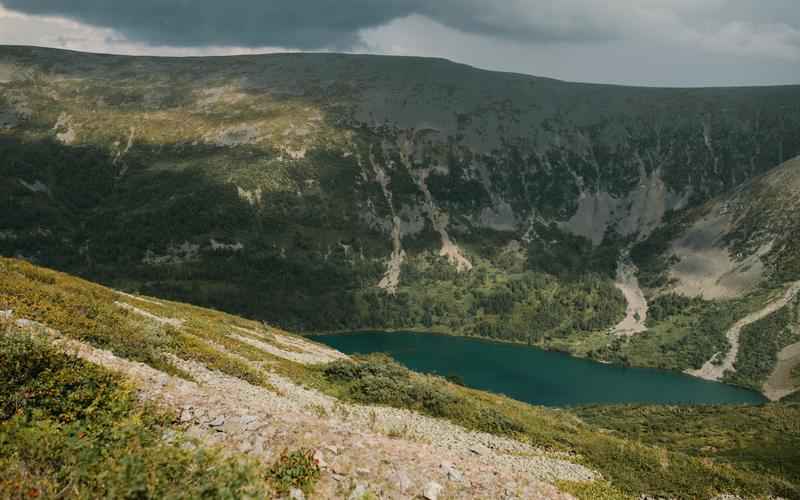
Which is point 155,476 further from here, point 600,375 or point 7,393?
point 600,375

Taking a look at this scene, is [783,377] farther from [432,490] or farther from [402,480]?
[402,480]

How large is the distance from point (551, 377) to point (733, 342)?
223 ft

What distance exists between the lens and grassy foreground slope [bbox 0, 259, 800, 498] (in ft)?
39.5

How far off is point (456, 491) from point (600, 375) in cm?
17261

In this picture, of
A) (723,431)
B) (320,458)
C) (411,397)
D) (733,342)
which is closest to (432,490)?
(320,458)

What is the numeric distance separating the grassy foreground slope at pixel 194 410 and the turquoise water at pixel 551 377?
329 feet

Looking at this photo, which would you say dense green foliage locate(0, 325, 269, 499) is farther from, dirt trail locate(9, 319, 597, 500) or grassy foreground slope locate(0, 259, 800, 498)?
dirt trail locate(9, 319, 597, 500)

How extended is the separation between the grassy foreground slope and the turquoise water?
3947 inches

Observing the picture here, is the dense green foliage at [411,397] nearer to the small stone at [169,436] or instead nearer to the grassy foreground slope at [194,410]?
the grassy foreground slope at [194,410]

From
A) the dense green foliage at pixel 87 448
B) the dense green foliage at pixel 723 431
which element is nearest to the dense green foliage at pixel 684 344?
the dense green foliage at pixel 723 431

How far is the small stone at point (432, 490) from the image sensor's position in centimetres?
1525

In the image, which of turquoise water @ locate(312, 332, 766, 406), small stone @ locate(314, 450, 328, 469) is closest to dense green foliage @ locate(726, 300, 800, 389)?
turquoise water @ locate(312, 332, 766, 406)

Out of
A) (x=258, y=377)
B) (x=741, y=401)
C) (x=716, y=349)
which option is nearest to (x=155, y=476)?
(x=258, y=377)

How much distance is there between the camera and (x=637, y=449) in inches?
1390
